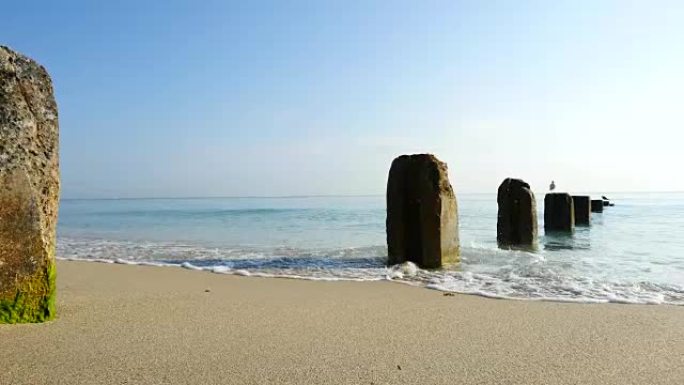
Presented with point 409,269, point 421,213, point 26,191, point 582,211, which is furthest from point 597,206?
point 26,191

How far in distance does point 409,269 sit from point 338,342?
4.88 m

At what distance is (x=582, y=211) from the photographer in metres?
23.9

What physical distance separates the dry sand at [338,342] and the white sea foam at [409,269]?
939 mm

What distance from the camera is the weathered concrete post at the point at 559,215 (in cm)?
1903

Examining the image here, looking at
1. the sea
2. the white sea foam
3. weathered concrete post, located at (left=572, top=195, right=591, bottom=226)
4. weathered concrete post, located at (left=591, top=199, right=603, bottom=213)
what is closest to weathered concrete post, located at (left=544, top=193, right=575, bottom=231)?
the sea

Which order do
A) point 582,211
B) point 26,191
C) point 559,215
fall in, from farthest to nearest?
point 582,211
point 559,215
point 26,191

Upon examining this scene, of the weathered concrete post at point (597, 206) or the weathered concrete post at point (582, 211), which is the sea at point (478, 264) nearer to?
the weathered concrete post at point (582, 211)

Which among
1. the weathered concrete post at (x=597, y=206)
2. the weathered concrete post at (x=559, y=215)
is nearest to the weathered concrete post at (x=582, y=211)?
the weathered concrete post at (x=559, y=215)

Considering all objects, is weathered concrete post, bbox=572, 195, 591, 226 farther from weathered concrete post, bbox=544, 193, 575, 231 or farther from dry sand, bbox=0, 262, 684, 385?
dry sand, bbox=0, 262, 684, 385

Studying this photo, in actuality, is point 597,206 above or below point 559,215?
below

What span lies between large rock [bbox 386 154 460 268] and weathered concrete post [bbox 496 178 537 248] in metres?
5.72

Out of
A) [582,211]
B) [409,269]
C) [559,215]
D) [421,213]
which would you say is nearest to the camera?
[409,269]

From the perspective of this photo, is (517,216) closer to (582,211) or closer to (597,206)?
(582,211)

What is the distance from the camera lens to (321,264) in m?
9.21
